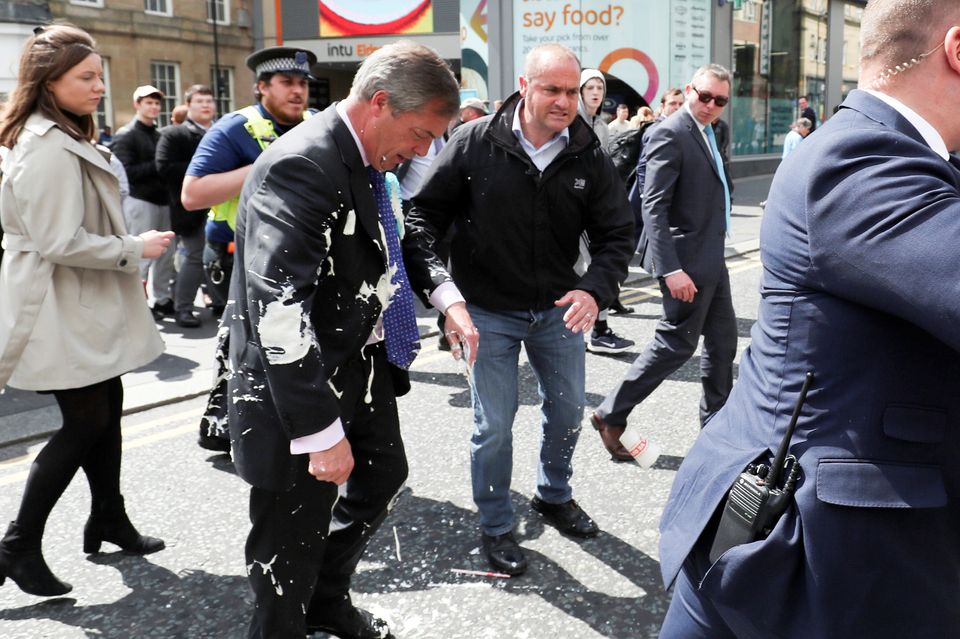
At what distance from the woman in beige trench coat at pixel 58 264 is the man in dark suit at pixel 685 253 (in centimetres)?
234

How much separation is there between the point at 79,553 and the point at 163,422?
67.7 inches

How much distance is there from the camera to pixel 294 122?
4301 millimetres

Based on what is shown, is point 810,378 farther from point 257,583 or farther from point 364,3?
point 364,3

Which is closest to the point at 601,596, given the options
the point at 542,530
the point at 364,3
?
the point at 542,530

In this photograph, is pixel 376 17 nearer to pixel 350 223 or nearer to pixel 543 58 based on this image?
pixel 543 58

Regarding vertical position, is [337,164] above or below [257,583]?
above

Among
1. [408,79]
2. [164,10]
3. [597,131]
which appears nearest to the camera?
[408,79]

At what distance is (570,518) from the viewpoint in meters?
3.70

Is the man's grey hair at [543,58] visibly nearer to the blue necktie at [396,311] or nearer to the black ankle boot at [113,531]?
the blue necktie at [396,311]

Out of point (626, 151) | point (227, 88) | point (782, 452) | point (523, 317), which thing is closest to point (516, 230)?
point (523, 317)

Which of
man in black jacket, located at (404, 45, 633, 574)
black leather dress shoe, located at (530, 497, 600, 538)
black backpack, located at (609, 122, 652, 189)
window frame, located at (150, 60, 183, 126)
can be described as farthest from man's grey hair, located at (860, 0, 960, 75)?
window frame, located at (150, 60, 183, 126)

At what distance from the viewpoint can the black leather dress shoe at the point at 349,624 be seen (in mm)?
2908

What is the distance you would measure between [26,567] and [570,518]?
6.55 ft

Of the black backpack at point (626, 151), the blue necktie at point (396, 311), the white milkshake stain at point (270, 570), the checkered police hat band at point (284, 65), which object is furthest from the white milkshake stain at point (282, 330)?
the black backpack at point (626, 151)
